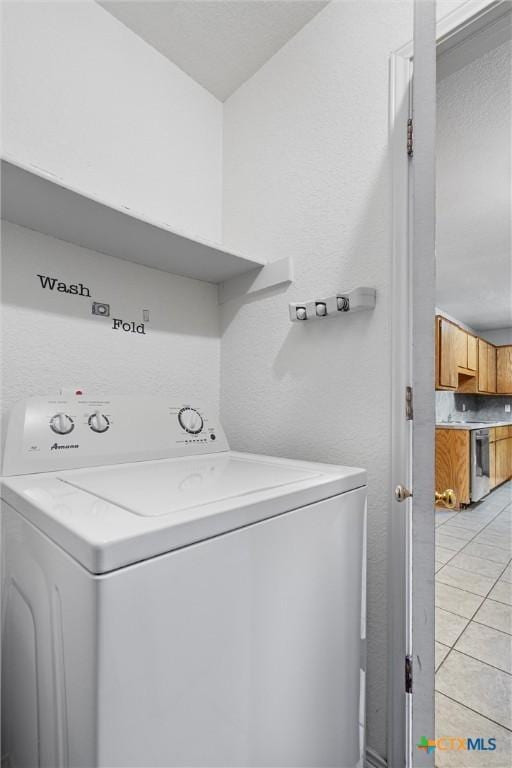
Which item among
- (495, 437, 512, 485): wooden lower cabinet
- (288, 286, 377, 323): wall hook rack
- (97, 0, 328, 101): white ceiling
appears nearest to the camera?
(495, 437, 512, 485): wooden lower cabinet

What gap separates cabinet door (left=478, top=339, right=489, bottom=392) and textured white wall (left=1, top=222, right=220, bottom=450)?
1146mm

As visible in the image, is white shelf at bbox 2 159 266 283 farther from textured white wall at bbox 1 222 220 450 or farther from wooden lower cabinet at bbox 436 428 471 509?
wooden lower cabinet at bbox 436 428 471 509

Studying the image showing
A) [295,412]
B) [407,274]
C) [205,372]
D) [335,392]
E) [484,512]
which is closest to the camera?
[484,512]

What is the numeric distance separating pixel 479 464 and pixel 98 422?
43.8 inches

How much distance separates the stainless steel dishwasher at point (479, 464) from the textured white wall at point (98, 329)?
1126 mm

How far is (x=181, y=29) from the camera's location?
1500 mm

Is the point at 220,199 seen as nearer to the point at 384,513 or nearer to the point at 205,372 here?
the point at 205,372

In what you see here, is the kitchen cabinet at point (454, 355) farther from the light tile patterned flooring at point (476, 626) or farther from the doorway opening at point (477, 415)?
the light tile patterned flooring at point (476, 626)

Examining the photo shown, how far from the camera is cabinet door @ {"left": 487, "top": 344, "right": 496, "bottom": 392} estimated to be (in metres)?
0.91

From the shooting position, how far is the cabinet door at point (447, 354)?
0.98 metres

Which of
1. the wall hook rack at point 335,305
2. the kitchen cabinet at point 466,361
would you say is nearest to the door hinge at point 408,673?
the kitchen cabinet at point 466,361

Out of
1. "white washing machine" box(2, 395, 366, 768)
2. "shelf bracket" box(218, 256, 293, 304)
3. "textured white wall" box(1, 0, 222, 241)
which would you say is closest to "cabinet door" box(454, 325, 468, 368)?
"white washing machine" box(2, 395, 366, 768)

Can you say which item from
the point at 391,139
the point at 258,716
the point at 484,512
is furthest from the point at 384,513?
the point at 391,139

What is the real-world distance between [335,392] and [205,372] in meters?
0.69
